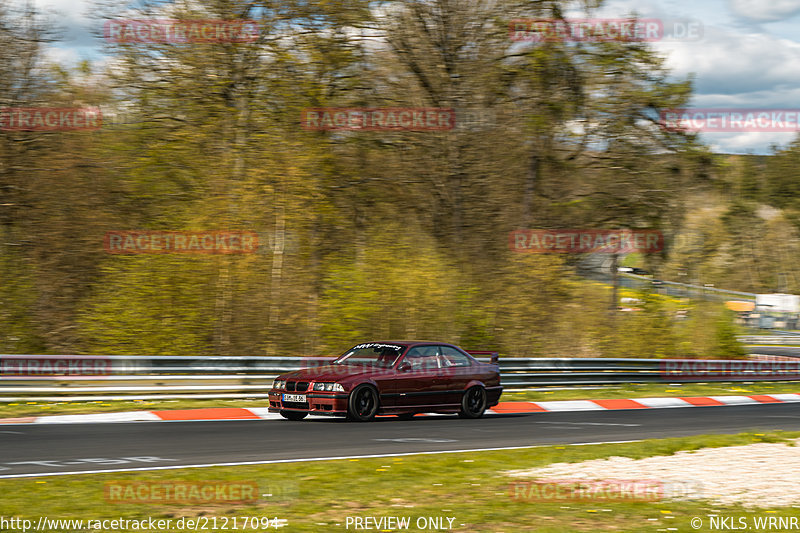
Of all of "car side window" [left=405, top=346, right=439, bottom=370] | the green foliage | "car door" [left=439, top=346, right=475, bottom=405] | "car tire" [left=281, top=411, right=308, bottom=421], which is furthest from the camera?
the green foliage

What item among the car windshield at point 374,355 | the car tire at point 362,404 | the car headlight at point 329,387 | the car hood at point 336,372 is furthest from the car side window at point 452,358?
the car headlight at point 329,387

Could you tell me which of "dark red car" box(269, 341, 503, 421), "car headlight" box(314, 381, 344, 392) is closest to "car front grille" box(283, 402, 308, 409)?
"dark red car" box(269, 341, 503, 421)

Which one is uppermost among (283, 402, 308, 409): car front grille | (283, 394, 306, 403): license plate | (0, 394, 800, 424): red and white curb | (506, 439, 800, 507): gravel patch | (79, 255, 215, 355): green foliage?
(79, 255, 215, 355): green foliage

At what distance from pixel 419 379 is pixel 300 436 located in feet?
11.3

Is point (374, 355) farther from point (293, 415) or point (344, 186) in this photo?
point (344, 186)

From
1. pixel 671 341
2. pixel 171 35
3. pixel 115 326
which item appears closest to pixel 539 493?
pixel 115 326

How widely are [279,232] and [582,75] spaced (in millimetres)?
12312

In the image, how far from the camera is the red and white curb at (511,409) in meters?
15.0

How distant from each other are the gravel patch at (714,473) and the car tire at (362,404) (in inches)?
192

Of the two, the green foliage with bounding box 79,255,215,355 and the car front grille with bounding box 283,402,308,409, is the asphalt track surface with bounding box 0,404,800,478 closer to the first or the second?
the car front grille with bounding box 283,402,308,409

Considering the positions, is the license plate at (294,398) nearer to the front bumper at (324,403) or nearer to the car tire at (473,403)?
the front bumper at (324,403)

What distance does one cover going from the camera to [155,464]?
9.98 meters

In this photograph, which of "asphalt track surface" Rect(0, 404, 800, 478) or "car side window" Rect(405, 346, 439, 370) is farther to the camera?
"car side window" Rect(405, 346, 439, 370)

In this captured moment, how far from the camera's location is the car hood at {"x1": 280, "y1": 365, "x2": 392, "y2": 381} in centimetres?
1495
